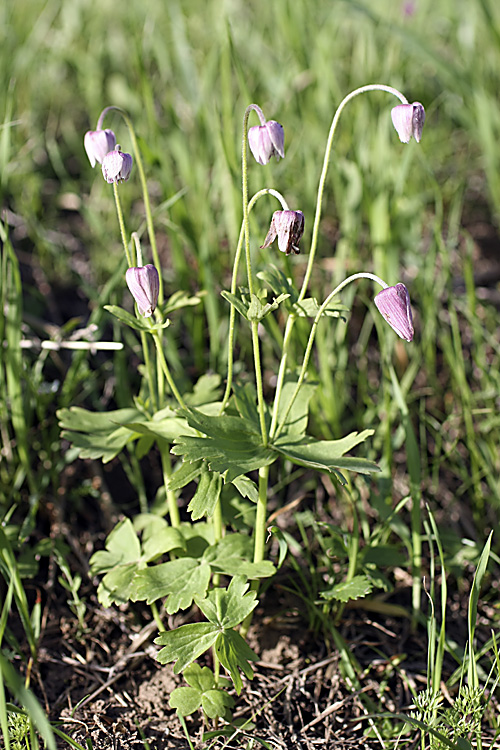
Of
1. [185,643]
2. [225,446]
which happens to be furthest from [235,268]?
[185,643]

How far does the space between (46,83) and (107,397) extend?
2224 millimetres

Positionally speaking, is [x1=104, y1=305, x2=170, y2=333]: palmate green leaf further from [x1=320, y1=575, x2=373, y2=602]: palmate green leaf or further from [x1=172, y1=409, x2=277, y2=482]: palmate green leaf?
[x1=320, y1=575, x2=373, y2=602]: palmate green leaf

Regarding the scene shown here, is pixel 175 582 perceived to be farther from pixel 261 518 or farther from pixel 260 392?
pixel 260 392

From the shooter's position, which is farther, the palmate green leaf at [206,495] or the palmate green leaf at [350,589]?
the palmate green leaf at [350,589]

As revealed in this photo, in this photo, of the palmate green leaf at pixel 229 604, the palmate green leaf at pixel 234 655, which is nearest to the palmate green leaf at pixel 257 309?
the palmate green leaf at pixel 229 604

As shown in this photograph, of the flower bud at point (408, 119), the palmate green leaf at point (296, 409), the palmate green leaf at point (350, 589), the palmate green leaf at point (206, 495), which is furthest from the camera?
the palmate green leaf at point (296, 409)

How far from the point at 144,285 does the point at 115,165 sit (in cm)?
28

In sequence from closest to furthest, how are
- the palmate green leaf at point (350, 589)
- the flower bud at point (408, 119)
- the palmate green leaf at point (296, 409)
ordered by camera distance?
the flower bud at point (408, 119) → the palmate green leaf at point (350, 589) → the palmate green leaf at point (296, 409)

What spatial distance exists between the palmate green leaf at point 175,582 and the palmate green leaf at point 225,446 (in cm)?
30

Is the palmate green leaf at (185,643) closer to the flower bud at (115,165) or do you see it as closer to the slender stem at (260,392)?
the slender stem at (260,392)

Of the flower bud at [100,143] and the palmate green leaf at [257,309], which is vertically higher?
the flower bud at [100,143]

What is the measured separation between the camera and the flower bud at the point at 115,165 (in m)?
1.55

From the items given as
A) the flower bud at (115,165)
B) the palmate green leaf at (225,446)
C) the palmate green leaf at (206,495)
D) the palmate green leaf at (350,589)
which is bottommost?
the palmate green leaf at (350,589)

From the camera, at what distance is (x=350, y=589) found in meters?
1.75
